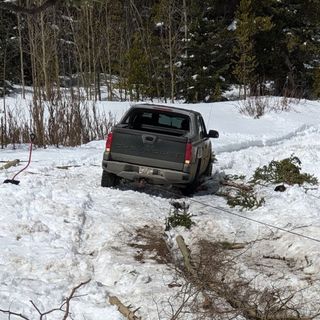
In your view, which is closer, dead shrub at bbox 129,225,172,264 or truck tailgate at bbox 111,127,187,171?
dead shrub at bbox 129,225,172,264

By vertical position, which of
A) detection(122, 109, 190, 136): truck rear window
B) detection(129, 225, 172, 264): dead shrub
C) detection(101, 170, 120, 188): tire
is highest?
detection(122, 109, 190, 136): truck rear window

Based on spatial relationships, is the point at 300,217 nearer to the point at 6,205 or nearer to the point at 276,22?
the point at 6,205

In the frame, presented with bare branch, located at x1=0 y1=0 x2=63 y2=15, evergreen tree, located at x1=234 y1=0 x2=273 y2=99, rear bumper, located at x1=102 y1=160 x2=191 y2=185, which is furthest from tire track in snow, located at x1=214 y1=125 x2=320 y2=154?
bare branch, located at x1=0 y1=0 x2=63 y2=15

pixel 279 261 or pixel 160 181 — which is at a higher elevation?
pixel 160 181

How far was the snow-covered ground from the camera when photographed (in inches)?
199

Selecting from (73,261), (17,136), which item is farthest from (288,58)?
(73,261)

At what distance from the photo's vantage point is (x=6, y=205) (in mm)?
7453

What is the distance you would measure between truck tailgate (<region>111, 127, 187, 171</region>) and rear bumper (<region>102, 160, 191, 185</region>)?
2.7 inches

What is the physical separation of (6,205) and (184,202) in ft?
8.68

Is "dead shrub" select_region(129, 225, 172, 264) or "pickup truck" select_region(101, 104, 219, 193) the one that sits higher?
"pickup truck" select_region(101, 104, 219, 193)

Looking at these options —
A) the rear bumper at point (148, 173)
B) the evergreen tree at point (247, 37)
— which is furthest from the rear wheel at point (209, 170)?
the evergreen tree at point (247, 37)

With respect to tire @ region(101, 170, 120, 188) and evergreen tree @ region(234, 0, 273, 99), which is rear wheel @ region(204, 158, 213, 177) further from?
evergreen tree @ region(234, 0, 273, 99)

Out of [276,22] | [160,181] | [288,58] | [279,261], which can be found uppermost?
[276,22]

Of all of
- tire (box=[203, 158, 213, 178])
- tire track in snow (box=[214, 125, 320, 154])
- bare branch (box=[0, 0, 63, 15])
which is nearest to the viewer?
bare branch (box=[0, 0, 63, 15])
